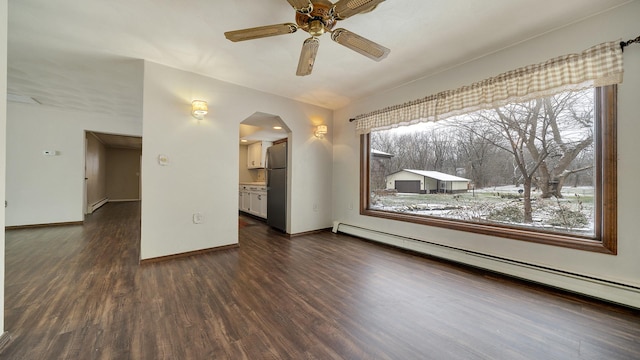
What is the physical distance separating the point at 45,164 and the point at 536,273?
26.2 feet

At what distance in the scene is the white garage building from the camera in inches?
123

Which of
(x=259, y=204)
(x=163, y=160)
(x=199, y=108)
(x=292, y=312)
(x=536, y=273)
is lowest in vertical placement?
(x=292, y=312)

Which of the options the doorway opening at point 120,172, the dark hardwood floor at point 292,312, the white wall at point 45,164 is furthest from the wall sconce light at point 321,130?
the doorway opening at point 120,172

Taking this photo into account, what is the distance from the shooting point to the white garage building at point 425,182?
10.2 ft

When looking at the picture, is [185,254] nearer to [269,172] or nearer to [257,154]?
[269,172]

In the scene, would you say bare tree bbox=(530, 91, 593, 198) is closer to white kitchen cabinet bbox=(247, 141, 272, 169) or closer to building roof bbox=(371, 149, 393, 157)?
building roof bbox=(371, 149, 393, 157)

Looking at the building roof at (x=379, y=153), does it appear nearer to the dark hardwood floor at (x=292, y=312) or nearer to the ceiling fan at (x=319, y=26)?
the dark hardwood floor at (x=292, y=312)

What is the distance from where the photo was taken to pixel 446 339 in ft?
4.85

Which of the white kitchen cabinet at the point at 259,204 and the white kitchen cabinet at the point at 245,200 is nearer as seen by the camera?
the white kitchen cabinet at the point at 259,204

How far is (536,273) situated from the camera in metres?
2.23

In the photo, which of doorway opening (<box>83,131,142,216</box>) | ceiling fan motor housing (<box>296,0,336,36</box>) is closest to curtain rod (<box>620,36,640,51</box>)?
ceiling fan motor housing (<box>296,0,336,36</box>)

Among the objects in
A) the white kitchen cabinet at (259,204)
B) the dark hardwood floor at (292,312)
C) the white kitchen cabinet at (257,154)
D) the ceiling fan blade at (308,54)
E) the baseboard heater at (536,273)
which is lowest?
the dark hardwood floor at (292,312)

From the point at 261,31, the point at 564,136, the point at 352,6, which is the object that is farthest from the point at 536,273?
the point at 261,31

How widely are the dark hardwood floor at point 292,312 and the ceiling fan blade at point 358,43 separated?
2110 millimetres
